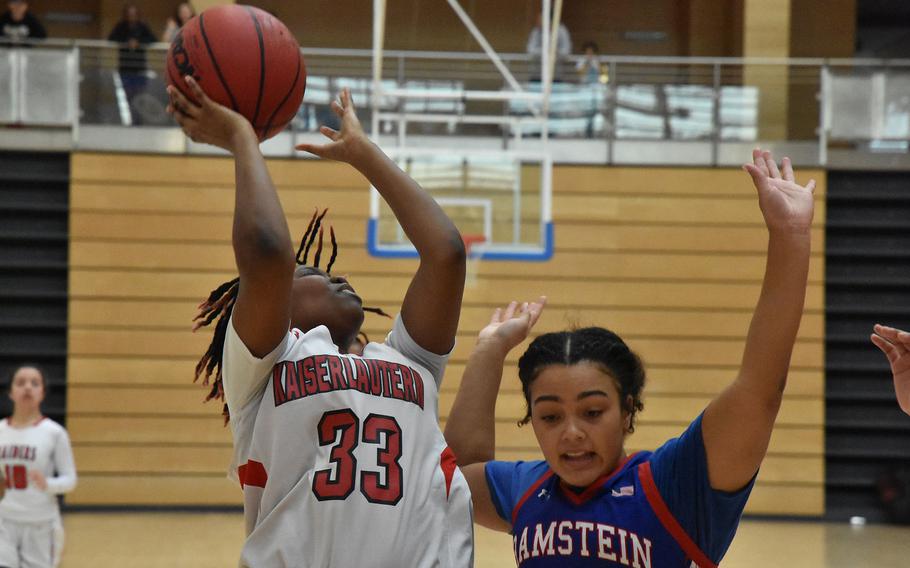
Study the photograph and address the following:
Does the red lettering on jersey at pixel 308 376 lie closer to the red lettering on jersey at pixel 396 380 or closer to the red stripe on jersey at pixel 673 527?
the red lettering on jersey at pixel 396 380

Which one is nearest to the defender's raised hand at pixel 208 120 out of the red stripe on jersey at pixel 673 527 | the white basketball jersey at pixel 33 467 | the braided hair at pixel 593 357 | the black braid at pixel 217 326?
the black braid at pixel 217 326

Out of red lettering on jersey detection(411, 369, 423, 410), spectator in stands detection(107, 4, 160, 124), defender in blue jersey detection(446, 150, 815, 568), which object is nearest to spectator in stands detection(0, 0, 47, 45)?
spectator in stands detection(107, 4, 160, 124)

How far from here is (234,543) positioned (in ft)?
30.4

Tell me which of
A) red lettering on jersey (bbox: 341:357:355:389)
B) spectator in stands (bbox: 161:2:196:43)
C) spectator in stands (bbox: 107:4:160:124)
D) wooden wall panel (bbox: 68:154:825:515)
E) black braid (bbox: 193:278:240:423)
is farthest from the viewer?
spectator in stands (bbox: 161:2:196:43)

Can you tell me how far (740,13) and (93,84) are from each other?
7316mm

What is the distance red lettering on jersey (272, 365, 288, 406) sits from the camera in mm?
2117

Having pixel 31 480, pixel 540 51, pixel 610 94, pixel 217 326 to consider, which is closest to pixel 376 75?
pixel 540 51

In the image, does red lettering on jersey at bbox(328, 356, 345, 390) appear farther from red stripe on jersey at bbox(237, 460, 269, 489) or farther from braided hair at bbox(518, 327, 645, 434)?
braided hair at bbox(518, 327, 645, 434)

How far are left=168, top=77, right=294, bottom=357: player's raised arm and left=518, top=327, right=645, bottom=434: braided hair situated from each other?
488 millimetres

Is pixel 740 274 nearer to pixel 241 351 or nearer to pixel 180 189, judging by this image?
pixel 180 189

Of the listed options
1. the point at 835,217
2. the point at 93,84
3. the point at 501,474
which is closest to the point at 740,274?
the point at 835,217

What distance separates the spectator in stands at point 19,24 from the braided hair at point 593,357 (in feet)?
35.4

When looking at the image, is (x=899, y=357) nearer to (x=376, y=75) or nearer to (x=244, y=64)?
(x=244, y=64)

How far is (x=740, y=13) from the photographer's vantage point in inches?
514
